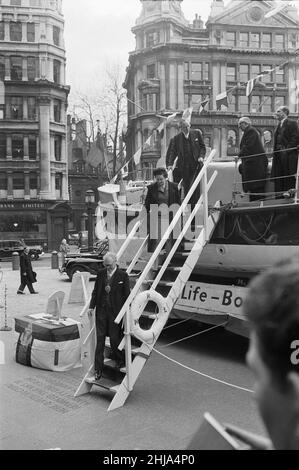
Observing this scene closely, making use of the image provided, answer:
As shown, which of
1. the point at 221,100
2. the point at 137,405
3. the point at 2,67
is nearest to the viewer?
the point at 137,405

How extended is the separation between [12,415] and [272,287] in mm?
5522

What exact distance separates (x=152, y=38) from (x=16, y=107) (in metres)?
17.2

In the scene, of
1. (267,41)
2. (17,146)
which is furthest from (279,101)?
(17,146)

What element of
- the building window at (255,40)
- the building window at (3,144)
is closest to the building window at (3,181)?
the building window at (3,144)

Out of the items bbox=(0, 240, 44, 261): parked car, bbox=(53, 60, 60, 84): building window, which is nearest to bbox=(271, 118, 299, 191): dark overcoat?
bbox=(0, 240, 44, 261): parked car

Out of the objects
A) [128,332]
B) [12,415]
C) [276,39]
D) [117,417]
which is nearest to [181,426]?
[117,417]

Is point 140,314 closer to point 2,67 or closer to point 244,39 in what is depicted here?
point 2,67

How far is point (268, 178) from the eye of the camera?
29.2ft

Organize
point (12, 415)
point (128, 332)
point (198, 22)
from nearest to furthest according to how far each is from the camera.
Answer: point (12, 415) → point (128, 332) → point (198, 22)

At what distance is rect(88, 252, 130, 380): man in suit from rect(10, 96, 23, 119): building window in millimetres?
45729

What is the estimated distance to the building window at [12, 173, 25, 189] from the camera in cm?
4897

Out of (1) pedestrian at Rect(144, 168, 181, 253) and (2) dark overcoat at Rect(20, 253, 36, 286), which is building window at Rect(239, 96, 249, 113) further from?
(1) pedestrian at Rect(144, 168, 181, 253)

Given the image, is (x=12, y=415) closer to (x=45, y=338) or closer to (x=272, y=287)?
(x=45, y=338)

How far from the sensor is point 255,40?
54.6 meters
